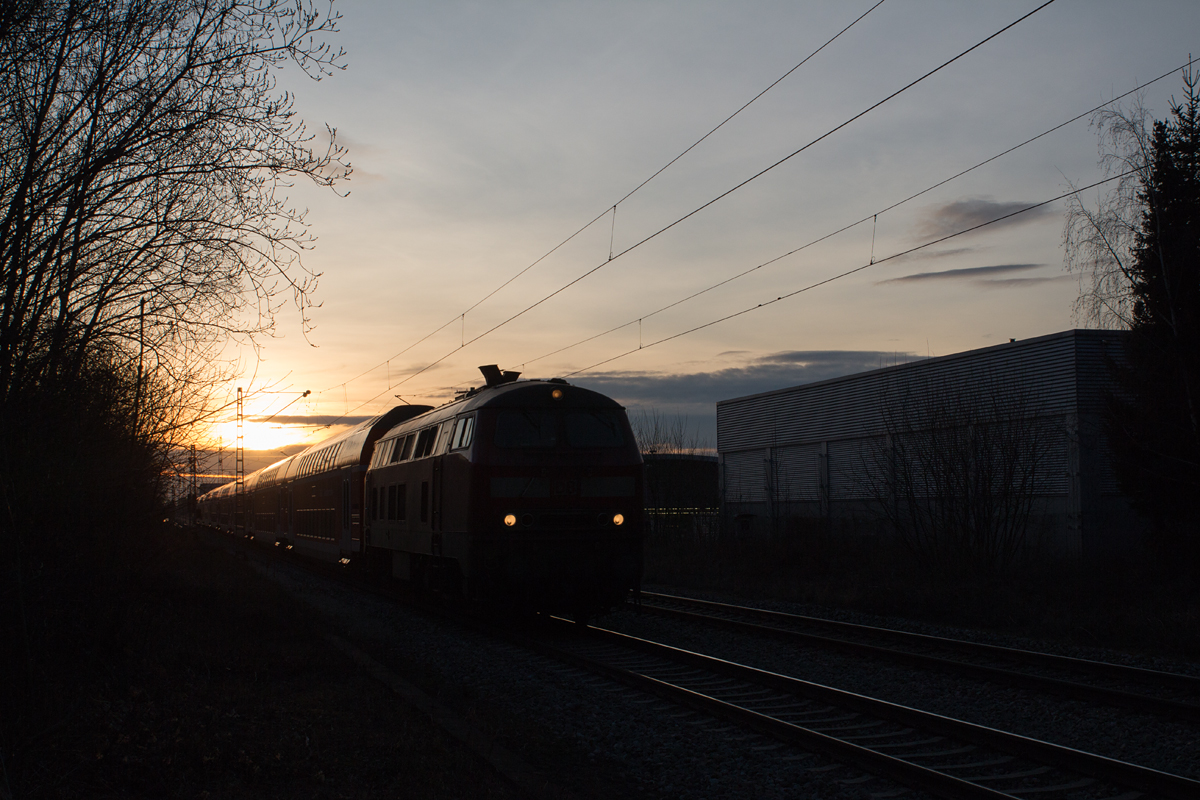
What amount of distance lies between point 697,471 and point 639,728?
35759mm

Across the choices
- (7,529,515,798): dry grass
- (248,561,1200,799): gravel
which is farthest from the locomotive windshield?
(7,529,515,798): dry grass

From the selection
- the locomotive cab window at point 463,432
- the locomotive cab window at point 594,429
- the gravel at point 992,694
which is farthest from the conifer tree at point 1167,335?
the locomotive cab window at point 463,432

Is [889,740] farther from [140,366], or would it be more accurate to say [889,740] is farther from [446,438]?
[446,438]

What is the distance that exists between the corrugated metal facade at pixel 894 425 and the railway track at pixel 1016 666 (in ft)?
30.4

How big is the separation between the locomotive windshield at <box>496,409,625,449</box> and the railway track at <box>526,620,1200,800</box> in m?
3.40

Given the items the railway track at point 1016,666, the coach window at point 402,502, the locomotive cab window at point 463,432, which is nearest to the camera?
the railway track at point 1016,666

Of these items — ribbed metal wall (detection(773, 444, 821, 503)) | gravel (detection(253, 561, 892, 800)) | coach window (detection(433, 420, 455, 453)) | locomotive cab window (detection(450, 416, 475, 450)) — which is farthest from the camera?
ribbed metal wall (detection(773, 444, 821, 503))

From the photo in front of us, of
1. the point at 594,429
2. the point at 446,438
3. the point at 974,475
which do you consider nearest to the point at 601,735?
the point at 594,429

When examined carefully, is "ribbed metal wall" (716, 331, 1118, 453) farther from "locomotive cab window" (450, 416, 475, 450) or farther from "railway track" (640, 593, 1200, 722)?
"locomotive cab window" (450, 416, 475, 450)

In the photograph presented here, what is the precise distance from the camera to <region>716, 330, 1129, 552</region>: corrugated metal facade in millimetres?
24672

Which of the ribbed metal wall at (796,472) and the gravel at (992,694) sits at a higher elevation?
the ribbed metal wall at (796,472)

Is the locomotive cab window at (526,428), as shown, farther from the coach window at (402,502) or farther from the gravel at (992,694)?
the coach window at (402,502)

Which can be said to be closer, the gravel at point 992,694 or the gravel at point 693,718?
the gravel at point 693,718

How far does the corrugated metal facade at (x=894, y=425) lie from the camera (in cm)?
2467
